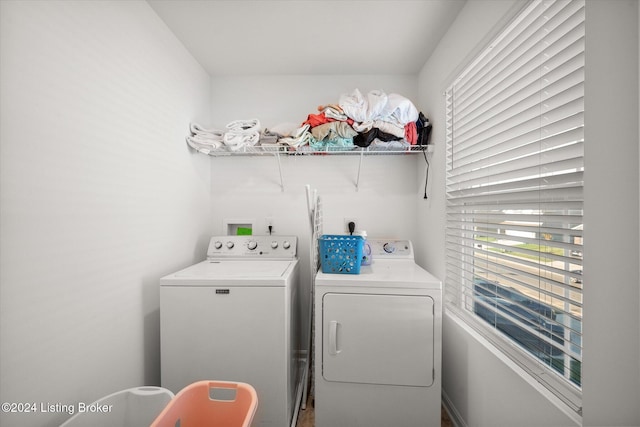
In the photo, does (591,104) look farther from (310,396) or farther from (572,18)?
(310,396)

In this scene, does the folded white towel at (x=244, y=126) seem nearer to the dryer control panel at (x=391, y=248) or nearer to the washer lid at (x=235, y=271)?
the washer lid at (x=235, y=271)

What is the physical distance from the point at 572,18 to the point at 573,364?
1.19 m

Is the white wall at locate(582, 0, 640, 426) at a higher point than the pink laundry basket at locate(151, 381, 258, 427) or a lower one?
higher

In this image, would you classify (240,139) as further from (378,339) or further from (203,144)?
(378,339)

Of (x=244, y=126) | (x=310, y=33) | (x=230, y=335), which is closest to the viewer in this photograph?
(x=230, y=335)

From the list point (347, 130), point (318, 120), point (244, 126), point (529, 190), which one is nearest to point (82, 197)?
point (244, 126)

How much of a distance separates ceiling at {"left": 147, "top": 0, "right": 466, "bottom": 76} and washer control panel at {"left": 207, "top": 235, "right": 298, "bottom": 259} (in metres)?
1.41

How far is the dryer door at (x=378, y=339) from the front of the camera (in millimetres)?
1471

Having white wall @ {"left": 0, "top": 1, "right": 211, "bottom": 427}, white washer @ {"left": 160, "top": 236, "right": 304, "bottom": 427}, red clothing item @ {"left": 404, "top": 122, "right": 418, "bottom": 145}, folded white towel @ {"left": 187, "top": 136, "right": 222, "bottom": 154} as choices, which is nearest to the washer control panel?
white wall @ {"left": 0, "top": 1, "right": 211, "bottom": 427}

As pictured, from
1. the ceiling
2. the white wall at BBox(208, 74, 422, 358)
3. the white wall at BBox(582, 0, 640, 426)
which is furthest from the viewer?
the white wall at BBox(208, 74, 422, 358)

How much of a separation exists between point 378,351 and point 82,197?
1636mm

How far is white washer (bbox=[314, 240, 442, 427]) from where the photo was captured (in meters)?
1.47

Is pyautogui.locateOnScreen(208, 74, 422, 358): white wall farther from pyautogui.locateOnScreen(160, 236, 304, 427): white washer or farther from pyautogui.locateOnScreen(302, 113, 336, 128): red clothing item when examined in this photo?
pyautogui.locateOnScreen(160, 236, 304, 427): white washer

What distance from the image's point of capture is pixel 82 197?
114 cm
